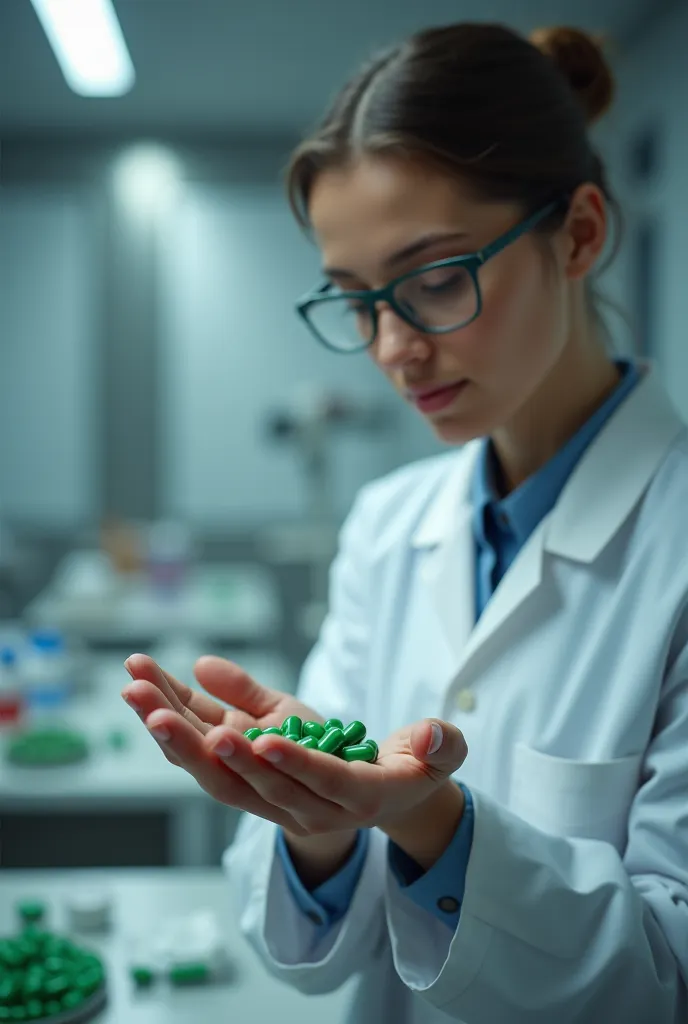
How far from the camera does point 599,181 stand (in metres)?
1.10

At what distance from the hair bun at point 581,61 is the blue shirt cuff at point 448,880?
796mm

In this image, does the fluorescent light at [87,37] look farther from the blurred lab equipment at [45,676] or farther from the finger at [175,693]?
the finger at [175,693]

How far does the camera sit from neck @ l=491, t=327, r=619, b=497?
1.07 metres

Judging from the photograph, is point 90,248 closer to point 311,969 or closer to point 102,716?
point 102,716

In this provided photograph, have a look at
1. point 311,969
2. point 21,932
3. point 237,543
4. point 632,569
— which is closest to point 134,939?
point 21,932

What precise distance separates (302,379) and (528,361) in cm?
456

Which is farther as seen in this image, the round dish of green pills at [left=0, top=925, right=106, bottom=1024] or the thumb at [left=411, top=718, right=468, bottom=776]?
the round dish of green pills at [left=0, top=925, right=106, bottom=1024]

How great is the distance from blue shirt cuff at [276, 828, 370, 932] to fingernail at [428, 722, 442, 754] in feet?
0.86

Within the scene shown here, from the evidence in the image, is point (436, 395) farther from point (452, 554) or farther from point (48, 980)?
point (48, 980)

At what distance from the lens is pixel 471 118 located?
37.8 inches

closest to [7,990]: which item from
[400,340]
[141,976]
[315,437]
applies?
[141,976]

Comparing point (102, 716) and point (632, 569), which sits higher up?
point (632, 569)

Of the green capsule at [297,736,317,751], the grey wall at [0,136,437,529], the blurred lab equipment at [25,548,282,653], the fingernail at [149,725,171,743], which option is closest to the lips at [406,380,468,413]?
the green capsule at [297,736,317,751]

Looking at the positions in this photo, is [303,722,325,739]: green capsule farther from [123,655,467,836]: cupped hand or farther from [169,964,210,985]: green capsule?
[169,964,210,985]: green capsule
